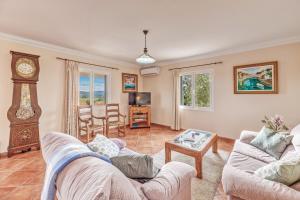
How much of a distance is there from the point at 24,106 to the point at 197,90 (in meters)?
4.39

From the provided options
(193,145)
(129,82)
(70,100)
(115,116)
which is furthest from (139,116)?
(193,145)

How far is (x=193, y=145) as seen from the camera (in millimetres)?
2457

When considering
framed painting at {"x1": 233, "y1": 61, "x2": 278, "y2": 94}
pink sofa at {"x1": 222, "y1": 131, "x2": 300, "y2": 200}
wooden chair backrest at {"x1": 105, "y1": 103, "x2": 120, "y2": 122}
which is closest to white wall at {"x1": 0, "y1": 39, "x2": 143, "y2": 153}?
wooden chair backrest at {"x1": 105, "y1": 103, "x2": 120, "y2": 122}

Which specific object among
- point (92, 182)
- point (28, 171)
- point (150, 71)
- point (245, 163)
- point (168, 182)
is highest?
point (150, 71)

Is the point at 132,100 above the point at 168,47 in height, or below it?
below

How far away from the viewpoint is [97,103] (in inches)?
187

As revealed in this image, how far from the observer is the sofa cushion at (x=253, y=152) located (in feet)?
6.33

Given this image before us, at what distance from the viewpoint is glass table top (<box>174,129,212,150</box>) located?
2447 millimetres

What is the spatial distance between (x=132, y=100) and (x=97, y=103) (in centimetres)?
122

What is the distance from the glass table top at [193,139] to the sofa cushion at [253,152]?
546mm

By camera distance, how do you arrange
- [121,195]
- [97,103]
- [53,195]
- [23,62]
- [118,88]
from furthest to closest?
1. [118,88]
2. [97,103]
3. [23,62]
4. [53,195]
5. [121,195]

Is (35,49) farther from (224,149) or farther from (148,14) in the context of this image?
(224,149)

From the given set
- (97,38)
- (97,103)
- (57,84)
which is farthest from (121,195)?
(97,103)

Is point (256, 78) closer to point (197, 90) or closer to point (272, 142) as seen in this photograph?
point (197, 90)
